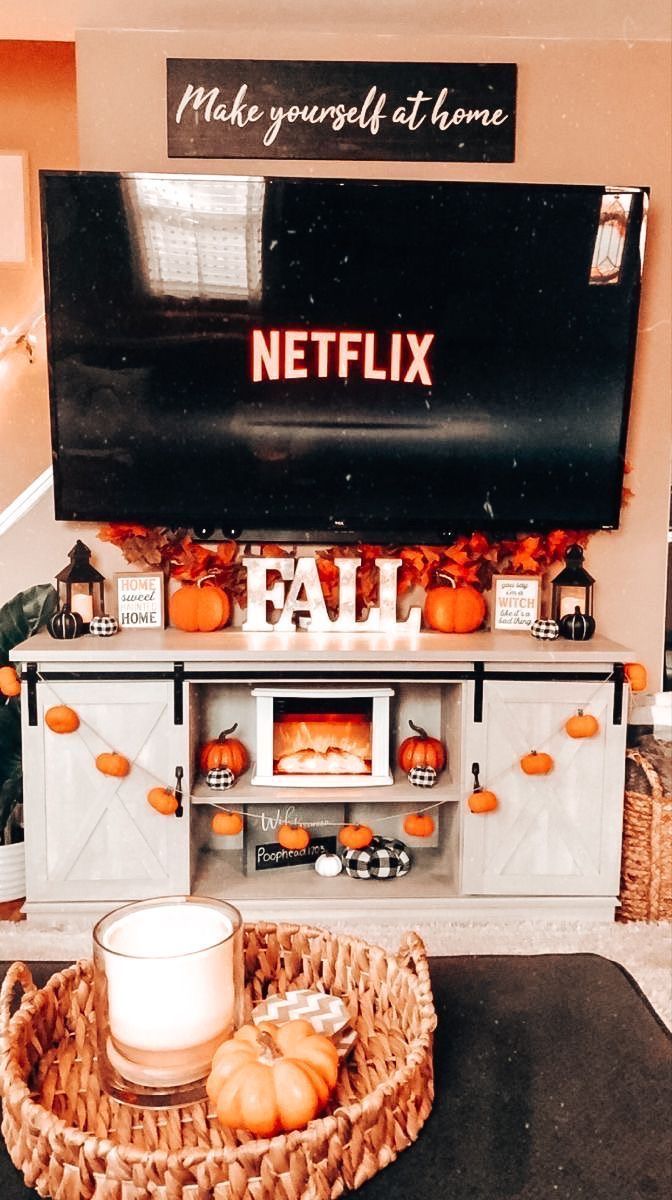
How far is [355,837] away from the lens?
2801 mm

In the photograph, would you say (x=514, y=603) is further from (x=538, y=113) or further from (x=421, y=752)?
(x=538, y=113)

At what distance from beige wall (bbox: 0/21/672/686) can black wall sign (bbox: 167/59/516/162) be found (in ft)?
0.13

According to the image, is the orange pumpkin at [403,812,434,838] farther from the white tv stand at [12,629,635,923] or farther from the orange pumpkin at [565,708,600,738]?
the orange pumpkin at [565,708,600,738]

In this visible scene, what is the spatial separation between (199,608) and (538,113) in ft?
6.36

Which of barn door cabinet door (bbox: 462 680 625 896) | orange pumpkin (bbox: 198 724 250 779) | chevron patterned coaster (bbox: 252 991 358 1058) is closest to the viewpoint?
chevron patterned coaster (bbox: 252 991 358 1058)

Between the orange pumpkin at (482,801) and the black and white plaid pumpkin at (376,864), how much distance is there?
339mm

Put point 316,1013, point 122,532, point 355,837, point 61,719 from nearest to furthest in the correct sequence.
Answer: point 316,1013, point 61,719, point 355,837, point 122,532

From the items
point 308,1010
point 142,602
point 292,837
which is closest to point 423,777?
point 292,837

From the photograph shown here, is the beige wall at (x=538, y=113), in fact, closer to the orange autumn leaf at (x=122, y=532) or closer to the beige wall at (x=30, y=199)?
the orange autumn leaf at (x=122, y=532)

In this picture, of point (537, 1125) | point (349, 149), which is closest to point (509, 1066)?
point (537, 1125)

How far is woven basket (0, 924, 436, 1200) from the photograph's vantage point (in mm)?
744

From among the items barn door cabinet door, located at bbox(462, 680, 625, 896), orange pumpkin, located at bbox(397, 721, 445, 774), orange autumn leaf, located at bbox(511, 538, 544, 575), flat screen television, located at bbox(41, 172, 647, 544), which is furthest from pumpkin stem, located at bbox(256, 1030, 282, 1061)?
orange autumn leaf, located at bbox(511, 538, 544, 575)

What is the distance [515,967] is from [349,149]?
2.63 m

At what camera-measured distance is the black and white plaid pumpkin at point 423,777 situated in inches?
110
